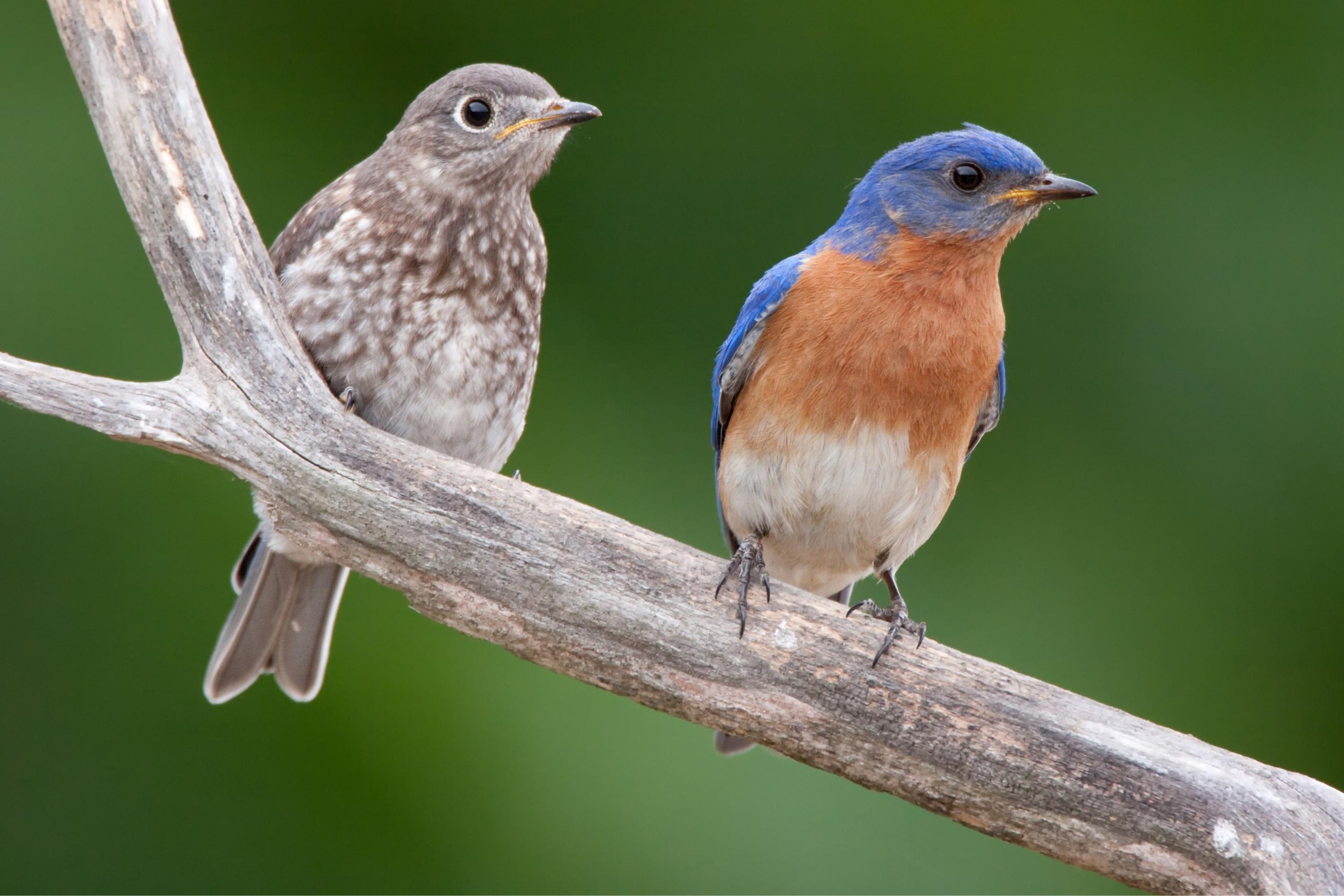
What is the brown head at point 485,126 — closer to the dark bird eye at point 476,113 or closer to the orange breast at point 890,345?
the dark bird eye at point 476,113

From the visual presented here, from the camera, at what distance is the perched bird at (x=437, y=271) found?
351 centimetres

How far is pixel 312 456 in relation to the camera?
3113 millimetres

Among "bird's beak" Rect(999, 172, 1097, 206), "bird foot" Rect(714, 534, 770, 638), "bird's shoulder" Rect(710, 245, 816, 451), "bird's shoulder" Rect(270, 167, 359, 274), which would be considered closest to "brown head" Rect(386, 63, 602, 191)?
"bird's shoulder" Rect(270, 167, 359, 274)

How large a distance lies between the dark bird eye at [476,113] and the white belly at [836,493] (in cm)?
115

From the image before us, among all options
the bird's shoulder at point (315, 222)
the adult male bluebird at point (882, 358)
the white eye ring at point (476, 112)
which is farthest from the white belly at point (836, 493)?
the bird's shoulder at point (315, 222)

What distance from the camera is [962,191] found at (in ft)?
11.4

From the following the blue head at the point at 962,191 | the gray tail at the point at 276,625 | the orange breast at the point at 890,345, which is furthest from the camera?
the gray tail at the point at 276,625

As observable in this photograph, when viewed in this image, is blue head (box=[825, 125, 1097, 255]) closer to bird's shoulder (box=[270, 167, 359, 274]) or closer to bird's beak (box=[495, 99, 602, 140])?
bird's beak (box=[495, 99, 602, 140])

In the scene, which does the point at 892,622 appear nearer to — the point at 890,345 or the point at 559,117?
the point at 890,345

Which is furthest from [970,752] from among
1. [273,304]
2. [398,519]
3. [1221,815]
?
[273,304]

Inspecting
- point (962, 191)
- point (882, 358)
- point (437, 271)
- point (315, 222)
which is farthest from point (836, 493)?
point (315, 222)

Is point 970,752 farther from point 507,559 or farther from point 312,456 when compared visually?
point 312,456

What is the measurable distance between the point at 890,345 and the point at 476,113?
1.37m

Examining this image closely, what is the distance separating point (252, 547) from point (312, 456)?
0.99m
